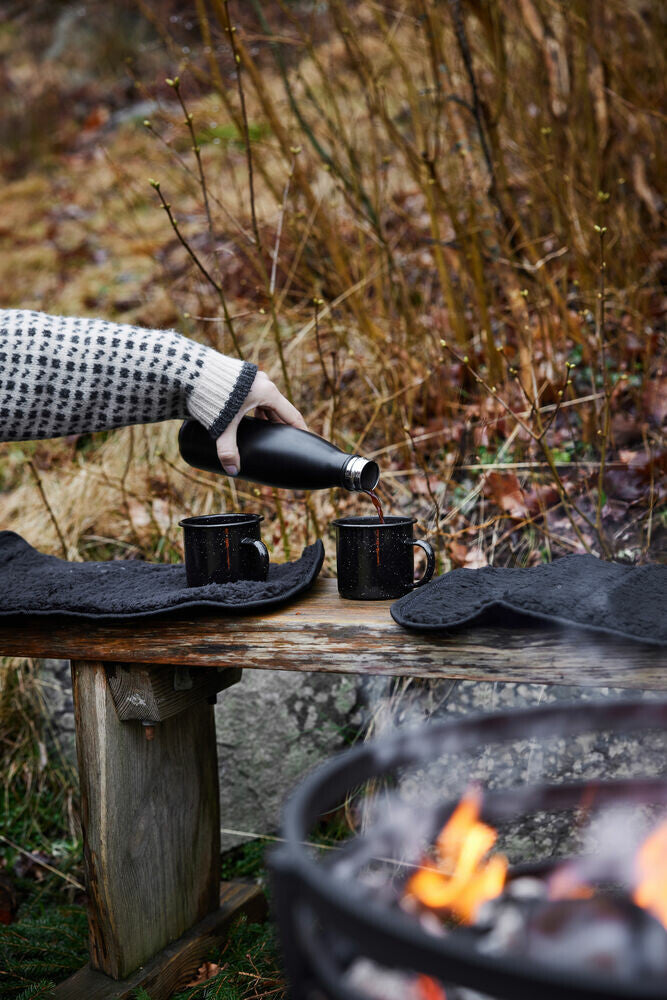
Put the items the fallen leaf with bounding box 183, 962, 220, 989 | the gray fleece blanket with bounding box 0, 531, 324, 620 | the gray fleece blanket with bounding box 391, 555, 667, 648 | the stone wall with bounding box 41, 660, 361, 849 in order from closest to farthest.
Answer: the gray fleece blanket with bounding box 391, 555, 667, 648, the gray fleece blanket with bounding box 0, 531, 324, 620, the fallen leaf with bounding box 183, 962, 220, 989, the stone wall with bounding box 41, 660, 361, 849

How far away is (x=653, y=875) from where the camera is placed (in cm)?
86

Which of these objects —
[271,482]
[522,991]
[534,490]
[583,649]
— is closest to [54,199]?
[534,490]

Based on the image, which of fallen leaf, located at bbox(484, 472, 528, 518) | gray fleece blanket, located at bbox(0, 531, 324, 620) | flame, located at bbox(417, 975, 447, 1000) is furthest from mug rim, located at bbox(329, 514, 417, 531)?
fallen leaf, located at bbox(484, 472, 528, 518)

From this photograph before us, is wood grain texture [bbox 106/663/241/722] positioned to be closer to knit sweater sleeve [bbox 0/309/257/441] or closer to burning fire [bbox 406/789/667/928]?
knit sweater sleeve [bbox 0/309/257/441]

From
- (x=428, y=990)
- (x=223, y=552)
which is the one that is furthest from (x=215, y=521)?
(x=428, y=990)

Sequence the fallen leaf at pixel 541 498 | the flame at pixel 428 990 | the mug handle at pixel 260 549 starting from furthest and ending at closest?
the fallen leaf at pixel 541 498, the mug handle at pixel 260 549, the flame at pixel 428 990

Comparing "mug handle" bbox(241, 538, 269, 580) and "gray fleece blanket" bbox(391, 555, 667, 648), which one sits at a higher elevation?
"mug handle" bbox(241, 538, 269, 580)

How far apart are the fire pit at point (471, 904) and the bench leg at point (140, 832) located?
79cm

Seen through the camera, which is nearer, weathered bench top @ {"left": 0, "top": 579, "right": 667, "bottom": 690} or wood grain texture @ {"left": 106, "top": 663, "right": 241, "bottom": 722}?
weathered bench top @ {"left": 0, "top": 579, "right": 667, "bottom": 690}

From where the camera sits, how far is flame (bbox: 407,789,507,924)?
2.88 ft

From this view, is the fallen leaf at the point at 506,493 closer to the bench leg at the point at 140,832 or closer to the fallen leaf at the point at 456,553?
the fallen leaf at the point at 456,553

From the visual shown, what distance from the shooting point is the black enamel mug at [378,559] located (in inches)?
54.7

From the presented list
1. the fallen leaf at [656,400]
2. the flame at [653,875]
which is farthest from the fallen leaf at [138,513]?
the flame at [653,875]

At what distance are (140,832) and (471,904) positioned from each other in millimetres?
914
